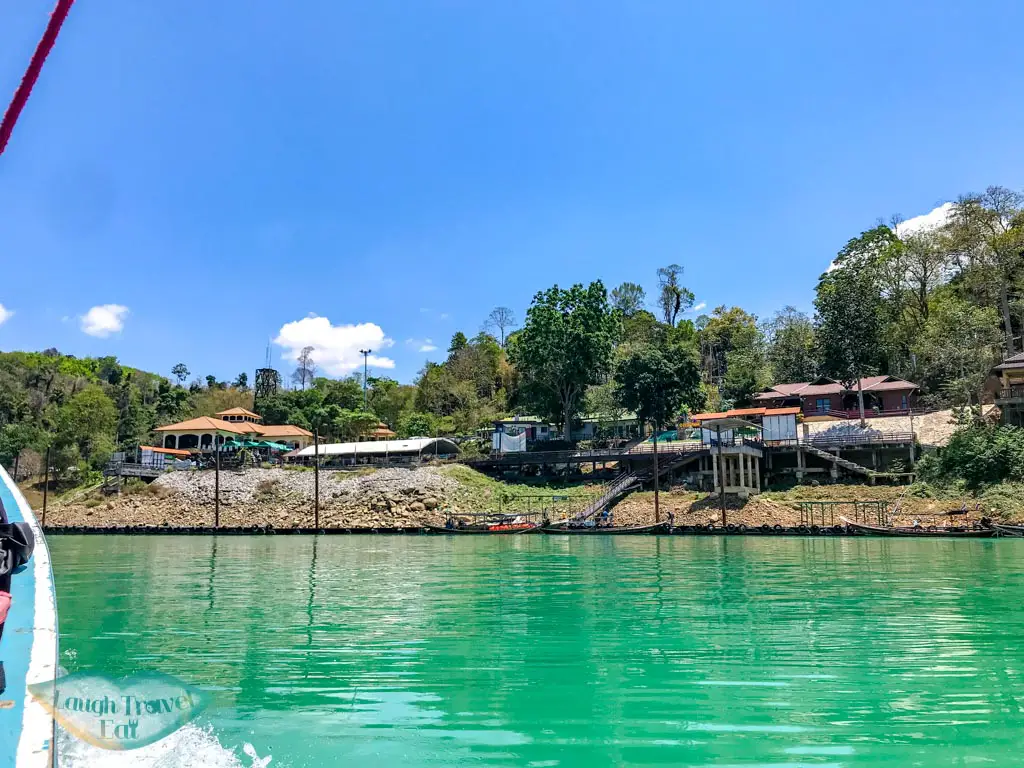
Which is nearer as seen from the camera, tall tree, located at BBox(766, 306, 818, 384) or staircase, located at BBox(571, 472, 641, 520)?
staircase, located at BBox(571, 472, 641, 520)

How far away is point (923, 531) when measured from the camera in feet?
111

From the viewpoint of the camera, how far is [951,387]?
47688mm

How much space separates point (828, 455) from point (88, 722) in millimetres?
42914

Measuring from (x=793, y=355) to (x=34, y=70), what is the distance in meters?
65.0

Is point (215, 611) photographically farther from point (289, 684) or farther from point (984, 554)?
point (984, 554)

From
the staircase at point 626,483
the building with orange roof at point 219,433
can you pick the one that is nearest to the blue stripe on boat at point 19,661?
the staircase at point 626,483

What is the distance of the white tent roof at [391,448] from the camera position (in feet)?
187

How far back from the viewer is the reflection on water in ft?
23.9

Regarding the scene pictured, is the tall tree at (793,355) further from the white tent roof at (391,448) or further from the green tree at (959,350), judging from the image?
the white tent roof at (391,448)

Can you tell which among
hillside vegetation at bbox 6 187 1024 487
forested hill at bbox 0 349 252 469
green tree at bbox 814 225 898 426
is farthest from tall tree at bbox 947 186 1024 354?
forested hill at bbox 0 349 252 469

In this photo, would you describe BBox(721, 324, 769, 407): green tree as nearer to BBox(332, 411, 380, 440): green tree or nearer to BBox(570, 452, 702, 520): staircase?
BBox(570, 452, 702, 520): staircase

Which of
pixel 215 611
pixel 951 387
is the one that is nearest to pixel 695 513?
pixel 951 387

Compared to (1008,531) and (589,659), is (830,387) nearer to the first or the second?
A: (1008,531)

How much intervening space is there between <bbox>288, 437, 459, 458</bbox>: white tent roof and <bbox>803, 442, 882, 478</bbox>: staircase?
88.4ft
